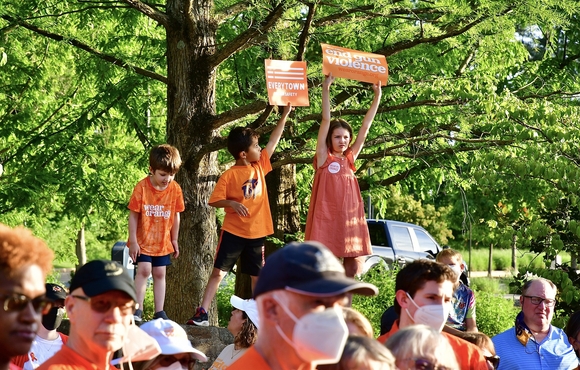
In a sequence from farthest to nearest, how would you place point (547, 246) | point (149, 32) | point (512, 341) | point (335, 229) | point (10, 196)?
point (149, 32) → point (10, 196) → point (547, 246) → point (335, 229) → point (512, 341)

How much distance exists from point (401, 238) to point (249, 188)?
13.3 meters

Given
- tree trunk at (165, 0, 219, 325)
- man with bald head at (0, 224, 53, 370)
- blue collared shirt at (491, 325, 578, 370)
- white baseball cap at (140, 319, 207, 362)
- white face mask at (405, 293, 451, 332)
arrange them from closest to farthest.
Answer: man with bald head at (0, 224, 53, 370) < white baseball cap at (140, 319, 207, 362) < white face mask at (405, 293, 451, 332) < blue collared shirt at (491, 325, 578, 370) < tree trunk at (165, 0, 219, 325)

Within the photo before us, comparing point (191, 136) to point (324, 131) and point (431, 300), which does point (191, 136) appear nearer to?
point (324, 131)

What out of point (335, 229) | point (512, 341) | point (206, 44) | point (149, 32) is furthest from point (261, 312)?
point (149, 32)

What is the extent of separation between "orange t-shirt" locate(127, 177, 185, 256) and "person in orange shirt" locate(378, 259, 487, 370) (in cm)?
379

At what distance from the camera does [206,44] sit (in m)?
10.8

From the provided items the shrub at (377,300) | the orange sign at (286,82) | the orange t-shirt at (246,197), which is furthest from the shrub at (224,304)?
the orange sign at (286,82)

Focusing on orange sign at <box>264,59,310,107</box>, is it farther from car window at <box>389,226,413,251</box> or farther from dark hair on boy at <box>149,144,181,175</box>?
car window at <box>389,226,413,251</box>

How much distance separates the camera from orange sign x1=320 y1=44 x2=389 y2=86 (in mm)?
8383

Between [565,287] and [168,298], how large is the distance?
457 cm

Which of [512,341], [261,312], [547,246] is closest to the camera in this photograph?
[261,312]

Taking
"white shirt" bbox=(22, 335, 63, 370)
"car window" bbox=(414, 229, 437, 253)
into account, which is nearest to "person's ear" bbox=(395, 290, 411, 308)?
"white shirt" bbox=(22, 335, 63, 370)

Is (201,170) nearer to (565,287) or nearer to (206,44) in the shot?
(206,44)

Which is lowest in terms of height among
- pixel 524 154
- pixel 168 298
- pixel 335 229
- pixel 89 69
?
pixel 168 298
